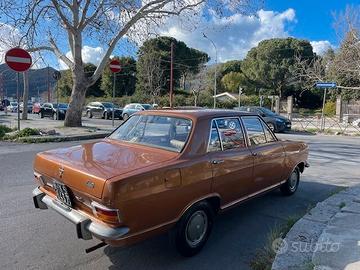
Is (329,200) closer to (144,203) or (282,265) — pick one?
(282,265)

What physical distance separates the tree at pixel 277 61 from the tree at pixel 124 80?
18.8 metres

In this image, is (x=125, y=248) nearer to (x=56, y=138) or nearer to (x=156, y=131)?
(x=156, y=131)

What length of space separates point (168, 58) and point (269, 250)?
149 feet

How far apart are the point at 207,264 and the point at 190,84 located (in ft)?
175

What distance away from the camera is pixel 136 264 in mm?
3461

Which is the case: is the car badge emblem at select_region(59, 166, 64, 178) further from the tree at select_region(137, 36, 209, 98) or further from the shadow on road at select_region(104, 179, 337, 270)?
the tree at select_region(137, 36, 209, 98)

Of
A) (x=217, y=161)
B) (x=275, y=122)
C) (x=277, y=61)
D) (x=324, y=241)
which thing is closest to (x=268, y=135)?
(x=217, y=161)

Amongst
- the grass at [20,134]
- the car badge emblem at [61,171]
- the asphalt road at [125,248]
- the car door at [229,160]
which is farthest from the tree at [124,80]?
the car badge emblem at [61,171]

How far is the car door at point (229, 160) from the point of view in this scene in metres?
3.96

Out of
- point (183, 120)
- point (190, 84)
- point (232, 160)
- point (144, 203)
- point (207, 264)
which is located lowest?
point (207, 264)

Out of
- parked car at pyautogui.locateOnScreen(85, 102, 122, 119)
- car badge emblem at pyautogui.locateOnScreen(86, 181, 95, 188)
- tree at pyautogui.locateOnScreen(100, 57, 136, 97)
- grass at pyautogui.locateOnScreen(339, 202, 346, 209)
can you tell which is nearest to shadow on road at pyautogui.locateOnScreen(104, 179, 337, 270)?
grass at pyautogui.locateOnScreen(339, 202, 346, 209)

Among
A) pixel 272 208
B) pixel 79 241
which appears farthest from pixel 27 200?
pixel 272 208

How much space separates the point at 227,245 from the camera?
3.99 metres

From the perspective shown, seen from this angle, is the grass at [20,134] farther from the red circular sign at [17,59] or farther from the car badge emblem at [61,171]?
the car badge emblem at [61,171]
